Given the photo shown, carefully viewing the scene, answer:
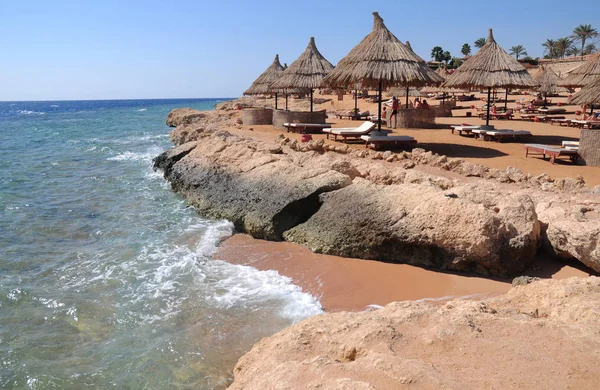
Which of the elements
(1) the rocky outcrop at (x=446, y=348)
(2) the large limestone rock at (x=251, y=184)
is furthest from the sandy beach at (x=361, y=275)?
(1) the rocky outcrop at (x=446, y=348)

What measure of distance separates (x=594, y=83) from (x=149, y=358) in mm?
11069

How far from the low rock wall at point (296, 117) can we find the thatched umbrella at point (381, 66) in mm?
3643

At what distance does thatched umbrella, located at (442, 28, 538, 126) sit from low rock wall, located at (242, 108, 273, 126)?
8.52 meters

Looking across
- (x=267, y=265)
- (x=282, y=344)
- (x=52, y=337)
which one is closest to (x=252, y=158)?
(x=267, y=265)

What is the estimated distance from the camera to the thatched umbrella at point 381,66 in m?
11.3

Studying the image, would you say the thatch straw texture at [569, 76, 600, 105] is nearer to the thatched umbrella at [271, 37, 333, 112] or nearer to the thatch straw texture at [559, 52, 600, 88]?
the thatch straw texture at [559, 52, 600, 88]

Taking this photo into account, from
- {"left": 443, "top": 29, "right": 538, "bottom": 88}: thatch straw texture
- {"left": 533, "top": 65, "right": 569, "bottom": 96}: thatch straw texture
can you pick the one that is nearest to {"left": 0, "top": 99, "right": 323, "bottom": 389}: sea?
{"left": 443, "top": 29, "right": 538, "bottom": 88}: thatch straw texture

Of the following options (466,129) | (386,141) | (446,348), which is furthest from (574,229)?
(466,129)

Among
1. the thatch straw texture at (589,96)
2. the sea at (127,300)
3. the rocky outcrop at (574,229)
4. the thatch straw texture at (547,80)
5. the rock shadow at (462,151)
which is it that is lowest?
the sea at (127,300)

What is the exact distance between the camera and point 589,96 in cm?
1012

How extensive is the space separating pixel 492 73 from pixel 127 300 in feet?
39.3

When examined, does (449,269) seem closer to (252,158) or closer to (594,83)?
(252,158)

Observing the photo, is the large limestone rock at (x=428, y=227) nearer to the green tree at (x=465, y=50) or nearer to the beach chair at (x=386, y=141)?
the beach chair at (x=386, y=141)

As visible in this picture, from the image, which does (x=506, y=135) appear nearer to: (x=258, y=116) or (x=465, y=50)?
(x=258, y=116)
